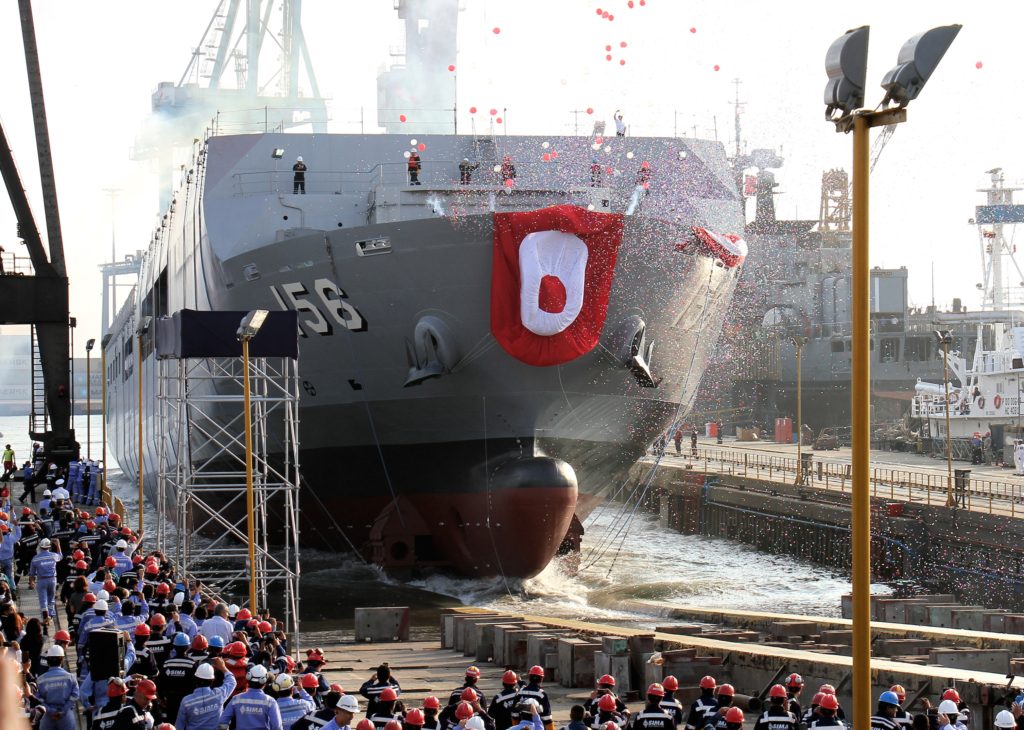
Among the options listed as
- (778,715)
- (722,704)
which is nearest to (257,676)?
(778,715)

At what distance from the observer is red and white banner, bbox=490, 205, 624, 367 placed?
2372 cm

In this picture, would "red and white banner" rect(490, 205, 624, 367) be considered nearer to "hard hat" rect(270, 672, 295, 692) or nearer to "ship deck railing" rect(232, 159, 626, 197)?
"ship deck railing" rect(232, 159, 626, 197)

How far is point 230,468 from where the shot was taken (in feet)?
99.4

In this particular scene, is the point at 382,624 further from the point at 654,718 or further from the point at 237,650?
the point at 654,718

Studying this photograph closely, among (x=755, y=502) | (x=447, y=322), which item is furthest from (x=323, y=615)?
(x=755, y=502)

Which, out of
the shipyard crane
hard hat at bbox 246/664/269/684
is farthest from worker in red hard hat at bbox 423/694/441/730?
the shipyard crane

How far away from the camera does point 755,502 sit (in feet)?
139

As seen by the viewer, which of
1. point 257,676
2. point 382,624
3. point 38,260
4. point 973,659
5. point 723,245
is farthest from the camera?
point 38,260

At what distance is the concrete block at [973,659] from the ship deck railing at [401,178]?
49.8 feet

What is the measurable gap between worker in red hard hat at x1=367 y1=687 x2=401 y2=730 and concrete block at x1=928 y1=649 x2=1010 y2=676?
847 cm

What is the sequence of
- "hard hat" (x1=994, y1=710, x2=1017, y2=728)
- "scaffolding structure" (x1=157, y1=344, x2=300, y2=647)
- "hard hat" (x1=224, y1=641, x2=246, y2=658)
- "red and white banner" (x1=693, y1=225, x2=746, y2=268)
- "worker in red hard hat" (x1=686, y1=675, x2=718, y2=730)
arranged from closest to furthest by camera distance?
1. "hard hat" (x1=994, y1=710, x2=1017, y2=728)
2. "worker in red hard hat" (x1=686, y1=675, x2=718, y2=730)
3. "hard hat" (x1=224, y1=641, x2=246, y2=658)
4. "scaffolding structure" (x1=157, y1=344, x2=300, y2=647)
5. "red and white banner" (x1=693, y1=225, x2=746, y2=268)

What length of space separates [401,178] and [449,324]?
691cm

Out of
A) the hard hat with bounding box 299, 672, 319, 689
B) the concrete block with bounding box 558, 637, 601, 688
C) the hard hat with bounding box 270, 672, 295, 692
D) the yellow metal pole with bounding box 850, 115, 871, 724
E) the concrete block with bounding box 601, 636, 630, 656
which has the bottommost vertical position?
the concrete block with bounding box 558, 637, 601, 688

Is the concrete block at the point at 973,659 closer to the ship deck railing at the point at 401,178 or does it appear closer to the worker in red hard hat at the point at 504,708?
the worker in red hard hat at the point at 504,708
